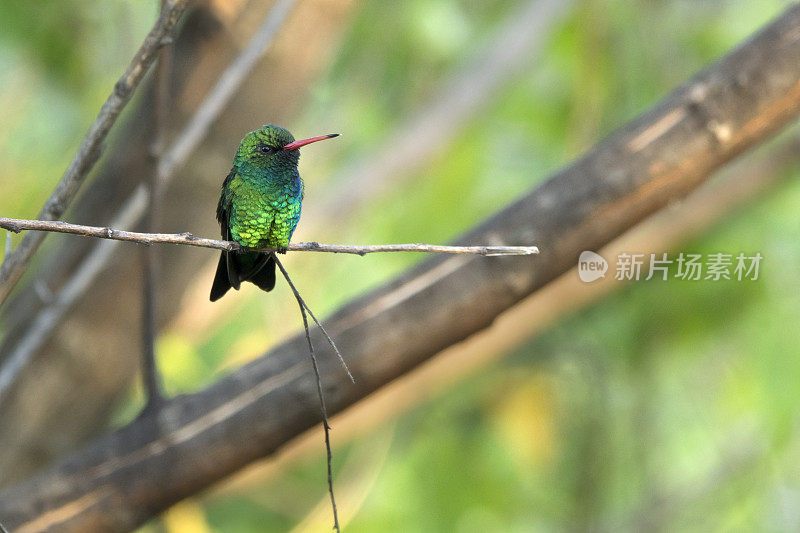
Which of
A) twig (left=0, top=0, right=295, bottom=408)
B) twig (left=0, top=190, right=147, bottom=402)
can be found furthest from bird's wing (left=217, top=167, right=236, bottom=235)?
twig (left=0, top=190, right=147, bottom=402)

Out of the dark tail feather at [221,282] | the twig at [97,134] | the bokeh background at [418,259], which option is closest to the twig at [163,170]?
the twig at [97,134]

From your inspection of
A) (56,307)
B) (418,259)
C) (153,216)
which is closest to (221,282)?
(153,216)

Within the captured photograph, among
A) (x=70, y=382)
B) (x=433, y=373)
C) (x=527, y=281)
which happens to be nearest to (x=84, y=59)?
Result: (x=70, y=382)

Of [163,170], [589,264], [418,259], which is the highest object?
[418,259]

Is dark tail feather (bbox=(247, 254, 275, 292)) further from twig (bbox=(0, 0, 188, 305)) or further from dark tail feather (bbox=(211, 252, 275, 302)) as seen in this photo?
twig (bbox=(0, 0, 188, 305))

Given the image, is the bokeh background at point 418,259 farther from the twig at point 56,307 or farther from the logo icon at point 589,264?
the logo icon at point 589,264

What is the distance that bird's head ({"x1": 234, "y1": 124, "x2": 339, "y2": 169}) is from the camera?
0.78 metres

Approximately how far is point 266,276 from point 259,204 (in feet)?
0.32

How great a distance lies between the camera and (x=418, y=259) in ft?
11.0

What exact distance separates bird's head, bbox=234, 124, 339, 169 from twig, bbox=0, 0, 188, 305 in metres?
0.25

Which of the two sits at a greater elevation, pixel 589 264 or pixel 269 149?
pixel 589 264

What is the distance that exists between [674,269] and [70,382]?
2.11 m

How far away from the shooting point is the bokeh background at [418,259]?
2.28 meters

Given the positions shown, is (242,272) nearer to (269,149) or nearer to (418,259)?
(269,149)
